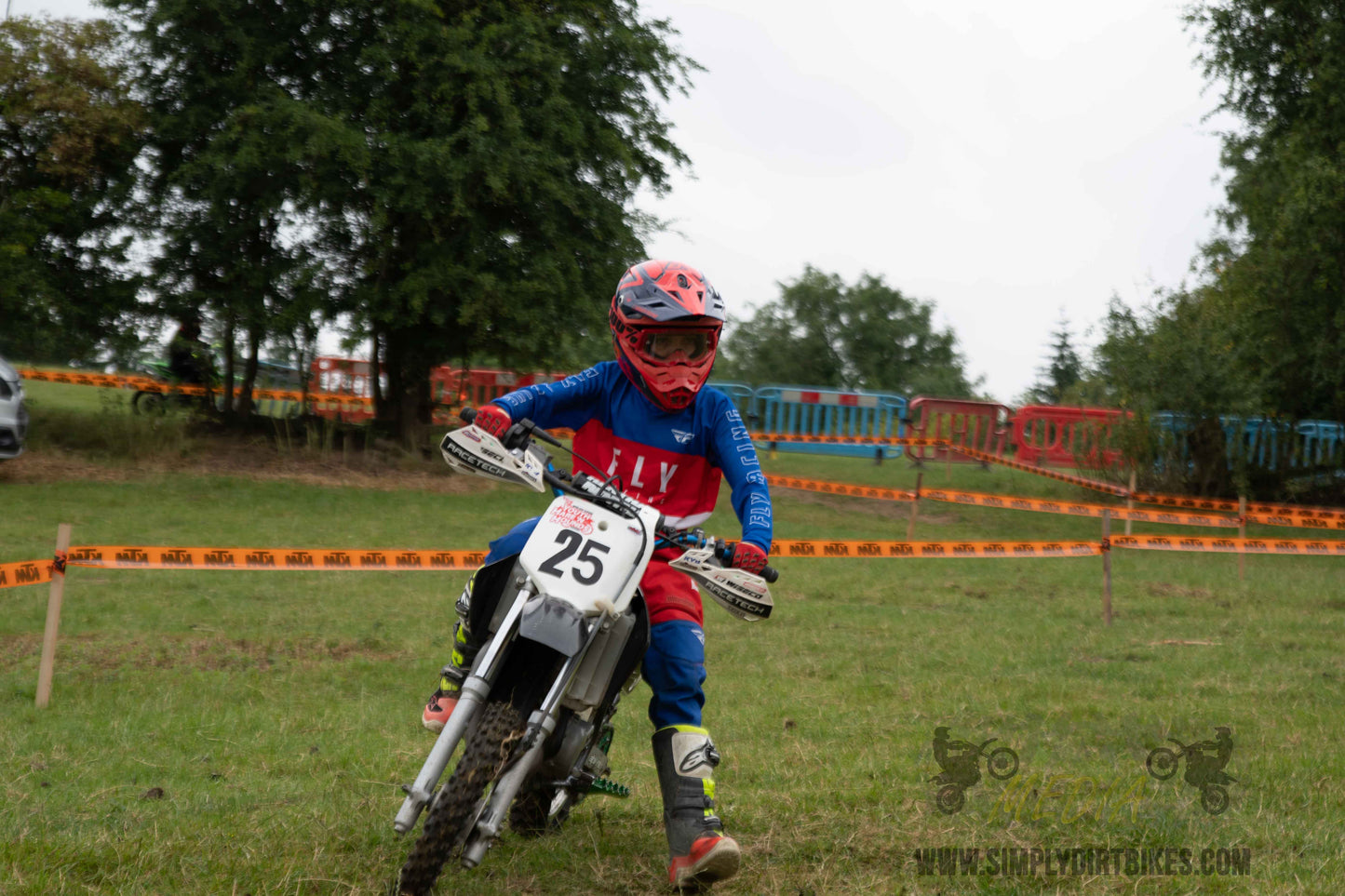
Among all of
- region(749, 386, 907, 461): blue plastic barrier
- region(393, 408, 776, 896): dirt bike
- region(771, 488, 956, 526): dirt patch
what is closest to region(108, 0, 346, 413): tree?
region(771, 488, 956, 526): dirt patch

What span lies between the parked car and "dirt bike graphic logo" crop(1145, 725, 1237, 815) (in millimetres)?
15444

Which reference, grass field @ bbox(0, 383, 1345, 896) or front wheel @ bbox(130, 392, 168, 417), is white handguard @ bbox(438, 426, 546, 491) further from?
front wheel @ bbox(130, 392, 168, 417)

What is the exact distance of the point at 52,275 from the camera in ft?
66.2

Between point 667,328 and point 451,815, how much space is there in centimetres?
190

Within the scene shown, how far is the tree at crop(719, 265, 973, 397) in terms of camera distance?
47406 mm

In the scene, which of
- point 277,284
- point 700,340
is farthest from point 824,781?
point 277,284

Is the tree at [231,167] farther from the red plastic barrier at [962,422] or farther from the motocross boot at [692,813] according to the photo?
the motocross boot at [692,813]

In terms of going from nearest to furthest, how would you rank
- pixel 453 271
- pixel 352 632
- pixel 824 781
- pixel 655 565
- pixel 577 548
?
pixel 577 548 → pixel 655 565 → pixel 824 781 → pixel 352 632 → pixel 453 271

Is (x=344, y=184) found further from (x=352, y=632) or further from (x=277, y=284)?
(x=352, y=632)

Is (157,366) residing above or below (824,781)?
above

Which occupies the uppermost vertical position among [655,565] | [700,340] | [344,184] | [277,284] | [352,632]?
[344,184]

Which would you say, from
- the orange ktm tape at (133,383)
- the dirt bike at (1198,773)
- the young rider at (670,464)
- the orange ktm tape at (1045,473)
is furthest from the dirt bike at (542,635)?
the orange ktm tape at (133,383)

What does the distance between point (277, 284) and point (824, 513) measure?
33.2 ft

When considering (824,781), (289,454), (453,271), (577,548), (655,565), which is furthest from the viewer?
(289,454)
